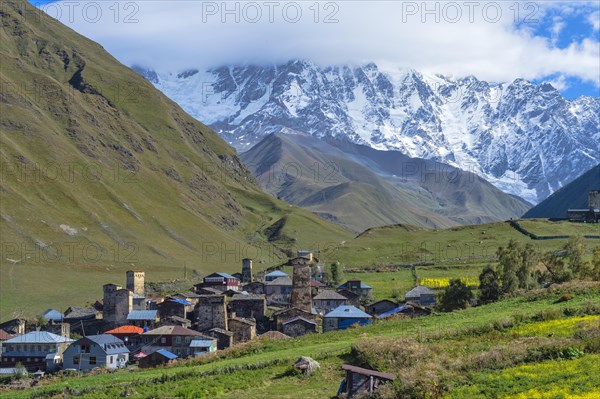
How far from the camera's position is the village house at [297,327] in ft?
291

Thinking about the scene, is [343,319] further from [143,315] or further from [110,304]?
[110,304]

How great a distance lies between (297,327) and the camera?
88938 millimetres

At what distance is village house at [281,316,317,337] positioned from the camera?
291ft

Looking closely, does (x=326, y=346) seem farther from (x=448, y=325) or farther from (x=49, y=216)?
(x=49, y=216)

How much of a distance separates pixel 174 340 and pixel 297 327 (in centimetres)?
1369

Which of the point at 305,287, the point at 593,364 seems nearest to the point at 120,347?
the point at 305,287

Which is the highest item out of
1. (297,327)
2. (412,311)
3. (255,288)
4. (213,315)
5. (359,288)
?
(359,288)

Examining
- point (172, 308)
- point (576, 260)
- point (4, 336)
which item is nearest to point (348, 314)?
point (172, 308)

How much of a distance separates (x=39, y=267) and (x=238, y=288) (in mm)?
57194

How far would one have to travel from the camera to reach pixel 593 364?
38.5m

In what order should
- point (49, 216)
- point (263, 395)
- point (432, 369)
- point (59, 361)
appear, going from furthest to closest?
1. point (49, 216)
2. point (59, 361)
3. point (263, 395)
4. point (432, 369)

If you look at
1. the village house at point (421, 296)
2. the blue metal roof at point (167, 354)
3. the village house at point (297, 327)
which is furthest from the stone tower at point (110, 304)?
the village house at point (421, 296)

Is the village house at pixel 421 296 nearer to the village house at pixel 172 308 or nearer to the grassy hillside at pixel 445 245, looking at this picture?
the village house at pixel 172 308

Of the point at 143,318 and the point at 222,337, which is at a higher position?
the point at 143,318
